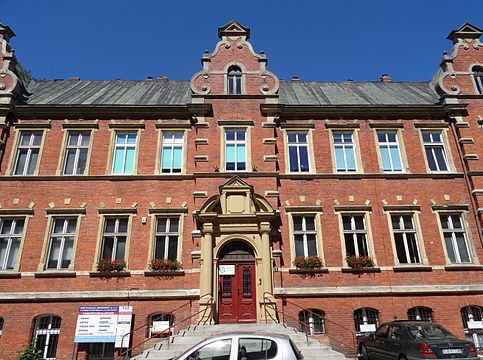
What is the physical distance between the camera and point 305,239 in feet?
52.1

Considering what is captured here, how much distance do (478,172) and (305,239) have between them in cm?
900

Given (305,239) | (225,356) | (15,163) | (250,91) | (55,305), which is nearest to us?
(225,356)

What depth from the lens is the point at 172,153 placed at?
57.2 feet

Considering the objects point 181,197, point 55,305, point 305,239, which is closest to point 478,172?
point 305,239

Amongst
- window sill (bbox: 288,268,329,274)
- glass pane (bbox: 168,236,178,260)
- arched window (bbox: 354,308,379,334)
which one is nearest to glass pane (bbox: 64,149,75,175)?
glass pane (bbox: 168,236,178,260)

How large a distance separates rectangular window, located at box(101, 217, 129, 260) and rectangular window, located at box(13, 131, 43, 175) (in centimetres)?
477

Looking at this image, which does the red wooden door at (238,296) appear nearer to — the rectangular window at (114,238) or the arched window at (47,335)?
the rectangular window at (114,238)

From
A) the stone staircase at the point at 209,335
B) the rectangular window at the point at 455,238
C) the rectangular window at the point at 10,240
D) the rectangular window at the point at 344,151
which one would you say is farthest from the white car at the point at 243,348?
the rectangular window at the point at 455,238

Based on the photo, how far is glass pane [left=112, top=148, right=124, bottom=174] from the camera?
17.0 m

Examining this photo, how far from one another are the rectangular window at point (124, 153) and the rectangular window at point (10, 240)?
4.73 meters

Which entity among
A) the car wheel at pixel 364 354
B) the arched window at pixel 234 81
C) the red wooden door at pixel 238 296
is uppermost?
the arched window at pixel 234 81

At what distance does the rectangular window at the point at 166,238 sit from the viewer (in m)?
15.5

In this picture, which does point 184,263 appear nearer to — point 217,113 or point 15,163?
point 217,113

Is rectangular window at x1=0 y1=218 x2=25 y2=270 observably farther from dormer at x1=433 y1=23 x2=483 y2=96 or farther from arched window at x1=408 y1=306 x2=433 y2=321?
dormer at x1=433 y1=23 x2=483 y2=96
